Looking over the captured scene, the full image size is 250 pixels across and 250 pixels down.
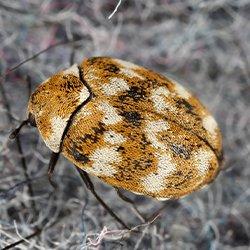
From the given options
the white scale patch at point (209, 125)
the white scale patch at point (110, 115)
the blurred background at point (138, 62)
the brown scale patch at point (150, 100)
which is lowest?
the blurred background at point (138, 62)

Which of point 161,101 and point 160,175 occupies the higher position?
point 161,101

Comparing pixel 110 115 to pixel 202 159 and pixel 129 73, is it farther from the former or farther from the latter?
pixel 202 159

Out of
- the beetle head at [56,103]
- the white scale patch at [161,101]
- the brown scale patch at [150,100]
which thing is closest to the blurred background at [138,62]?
the beetle head at [56,103]

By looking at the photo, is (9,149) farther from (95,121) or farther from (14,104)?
(95,121)

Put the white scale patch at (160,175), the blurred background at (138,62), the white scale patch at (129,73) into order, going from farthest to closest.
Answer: the blurred background at (138,62)
the white scale patch at (129,73)
the white scale patch at (160,175)

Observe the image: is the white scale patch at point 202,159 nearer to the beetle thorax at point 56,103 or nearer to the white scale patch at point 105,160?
the white scale patch at point 105,160

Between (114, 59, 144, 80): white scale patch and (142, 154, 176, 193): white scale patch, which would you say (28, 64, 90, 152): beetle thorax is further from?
(142, 154, 176, 193): white scale patch

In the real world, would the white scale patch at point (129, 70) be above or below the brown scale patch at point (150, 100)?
above

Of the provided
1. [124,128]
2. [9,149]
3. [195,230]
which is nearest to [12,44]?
[9,149]

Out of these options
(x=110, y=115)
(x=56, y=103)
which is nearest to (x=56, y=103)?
(x=56, y=103)
